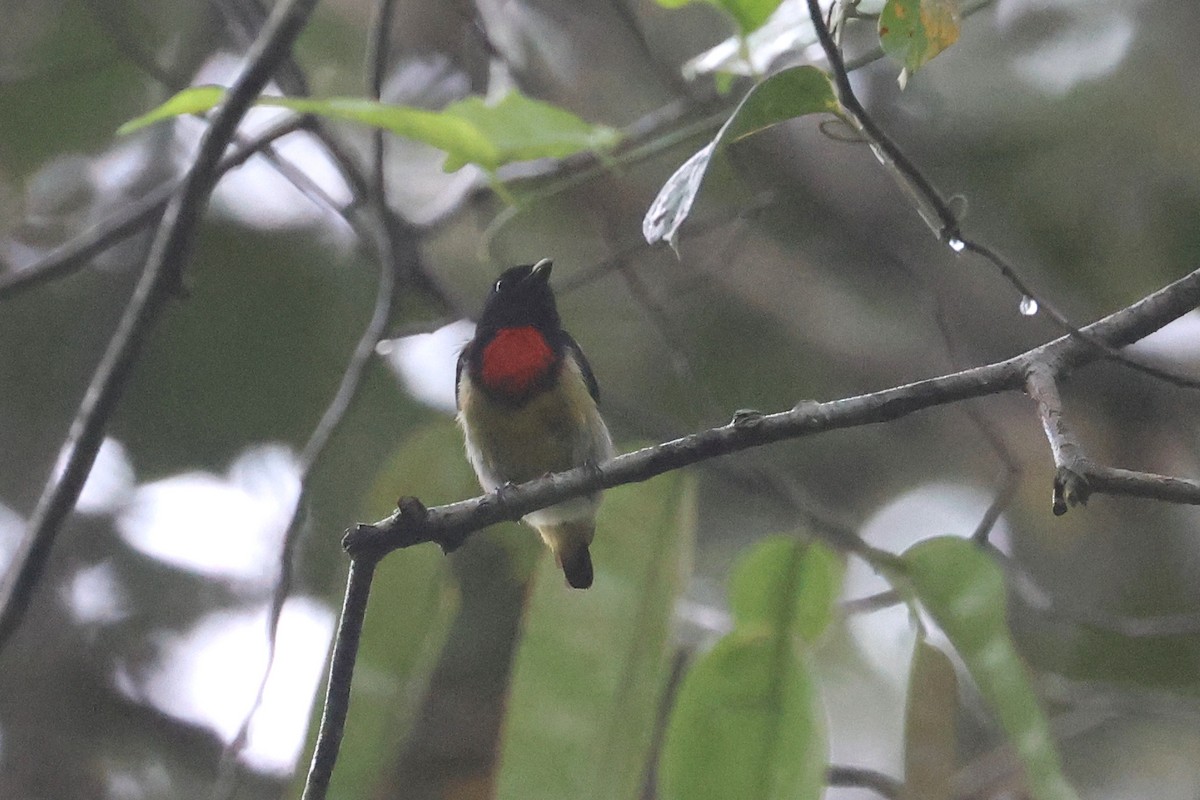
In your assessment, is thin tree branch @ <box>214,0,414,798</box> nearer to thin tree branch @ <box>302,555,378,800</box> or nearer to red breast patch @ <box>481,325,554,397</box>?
red breast patch @ <box>481,325,554,397</box>

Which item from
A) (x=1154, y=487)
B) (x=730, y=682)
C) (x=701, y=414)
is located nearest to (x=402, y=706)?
(x=730, y=682)

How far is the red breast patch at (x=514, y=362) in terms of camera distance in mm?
3273

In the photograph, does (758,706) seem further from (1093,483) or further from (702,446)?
(1093,483)

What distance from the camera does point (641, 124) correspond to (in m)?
3.50

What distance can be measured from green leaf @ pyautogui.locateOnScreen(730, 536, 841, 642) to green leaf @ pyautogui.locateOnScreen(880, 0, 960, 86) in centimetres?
108

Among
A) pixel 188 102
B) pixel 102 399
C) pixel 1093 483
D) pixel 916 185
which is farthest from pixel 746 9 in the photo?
pixel 102 399

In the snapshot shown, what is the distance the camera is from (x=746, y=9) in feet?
6.63

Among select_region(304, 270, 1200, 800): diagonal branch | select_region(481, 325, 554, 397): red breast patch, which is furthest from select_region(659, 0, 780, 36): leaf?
select_region(481, 325, 554, 397): red breast patch

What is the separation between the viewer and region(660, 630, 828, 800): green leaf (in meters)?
2.31

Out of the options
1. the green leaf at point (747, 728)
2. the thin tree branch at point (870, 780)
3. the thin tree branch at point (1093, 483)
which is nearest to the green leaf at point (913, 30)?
the thin tree branch at point (1093, 483)

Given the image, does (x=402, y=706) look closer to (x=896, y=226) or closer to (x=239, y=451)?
(x=239, y=451)

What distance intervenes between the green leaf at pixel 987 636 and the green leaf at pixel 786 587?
8.9 inches

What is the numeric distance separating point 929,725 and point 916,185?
43.0 inches

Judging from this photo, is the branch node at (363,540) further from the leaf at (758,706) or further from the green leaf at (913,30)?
the green leaf at (913,30)
